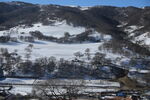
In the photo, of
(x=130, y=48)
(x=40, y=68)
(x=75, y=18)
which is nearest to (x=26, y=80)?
(x=40, y=68)

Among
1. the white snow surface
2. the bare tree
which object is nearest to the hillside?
the white snow surface

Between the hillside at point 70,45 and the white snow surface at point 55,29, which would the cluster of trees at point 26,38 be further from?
the white snow surface at point 55,29

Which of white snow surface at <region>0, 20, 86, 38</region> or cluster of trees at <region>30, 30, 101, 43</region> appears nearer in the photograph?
cluster of trees at <region>30, 30, 101, 43</region>

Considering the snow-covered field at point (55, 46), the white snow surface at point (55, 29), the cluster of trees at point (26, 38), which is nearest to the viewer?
the snow-covered field at point (55, 46)

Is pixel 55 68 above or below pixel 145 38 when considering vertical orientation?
below

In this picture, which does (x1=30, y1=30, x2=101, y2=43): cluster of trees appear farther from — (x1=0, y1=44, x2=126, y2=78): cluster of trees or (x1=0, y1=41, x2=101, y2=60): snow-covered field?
(x1=0, y1=44, x2=126, y2=78): cluster of trees

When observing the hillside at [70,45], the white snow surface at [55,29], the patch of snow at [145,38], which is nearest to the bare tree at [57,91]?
the hillside at [70,45]

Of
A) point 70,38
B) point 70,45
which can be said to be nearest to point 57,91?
point 70,45

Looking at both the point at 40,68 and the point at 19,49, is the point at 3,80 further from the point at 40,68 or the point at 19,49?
the point at 19,49

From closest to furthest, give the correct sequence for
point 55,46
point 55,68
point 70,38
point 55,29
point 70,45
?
point 55,68
point 55,46
point 70,45
point 70,38
point 55,29

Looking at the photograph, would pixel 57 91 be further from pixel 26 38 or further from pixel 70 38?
pixel 70 38

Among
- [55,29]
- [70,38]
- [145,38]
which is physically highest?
[55,29]

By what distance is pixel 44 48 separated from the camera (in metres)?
29.0

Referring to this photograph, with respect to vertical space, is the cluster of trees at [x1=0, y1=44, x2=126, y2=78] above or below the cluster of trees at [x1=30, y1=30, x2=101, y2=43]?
below
